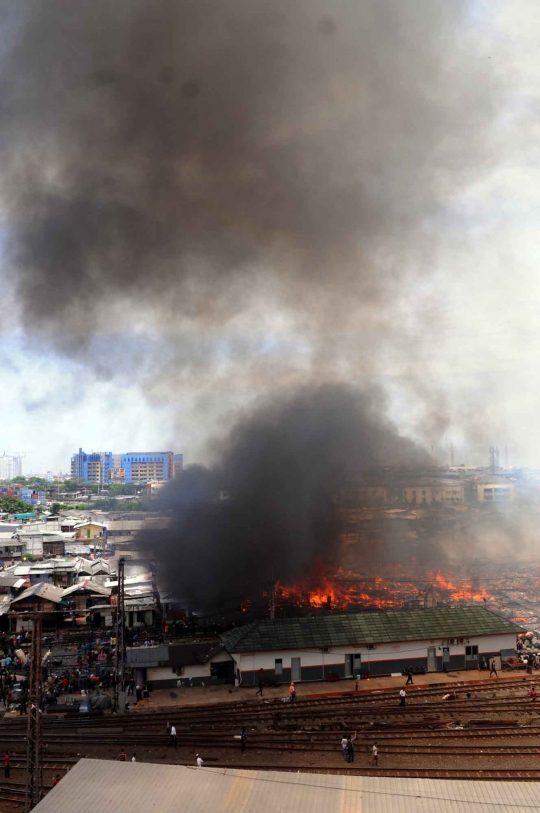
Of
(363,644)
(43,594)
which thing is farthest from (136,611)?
(363,644)

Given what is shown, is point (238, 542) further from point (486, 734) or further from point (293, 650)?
point (486, 734)

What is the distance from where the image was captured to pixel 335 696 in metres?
20.6

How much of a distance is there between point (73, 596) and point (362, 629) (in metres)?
21.0

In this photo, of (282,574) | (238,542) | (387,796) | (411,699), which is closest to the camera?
(387,796)

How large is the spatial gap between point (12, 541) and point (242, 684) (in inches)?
1653

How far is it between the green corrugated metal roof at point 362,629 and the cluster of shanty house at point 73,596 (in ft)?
35.6

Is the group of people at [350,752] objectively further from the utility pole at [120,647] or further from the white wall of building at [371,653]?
the utility pole at [120,647]

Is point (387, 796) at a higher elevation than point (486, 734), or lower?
higher

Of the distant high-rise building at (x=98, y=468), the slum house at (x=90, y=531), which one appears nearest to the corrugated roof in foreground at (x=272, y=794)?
the slum house at (x=90, y=531)

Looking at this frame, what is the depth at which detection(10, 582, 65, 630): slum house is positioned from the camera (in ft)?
109

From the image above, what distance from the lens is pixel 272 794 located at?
10914mm

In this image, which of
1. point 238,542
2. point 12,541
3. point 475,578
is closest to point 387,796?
point 238,542

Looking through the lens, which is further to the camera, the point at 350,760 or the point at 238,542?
the point at 238,542

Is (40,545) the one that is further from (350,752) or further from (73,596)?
(350,752)
